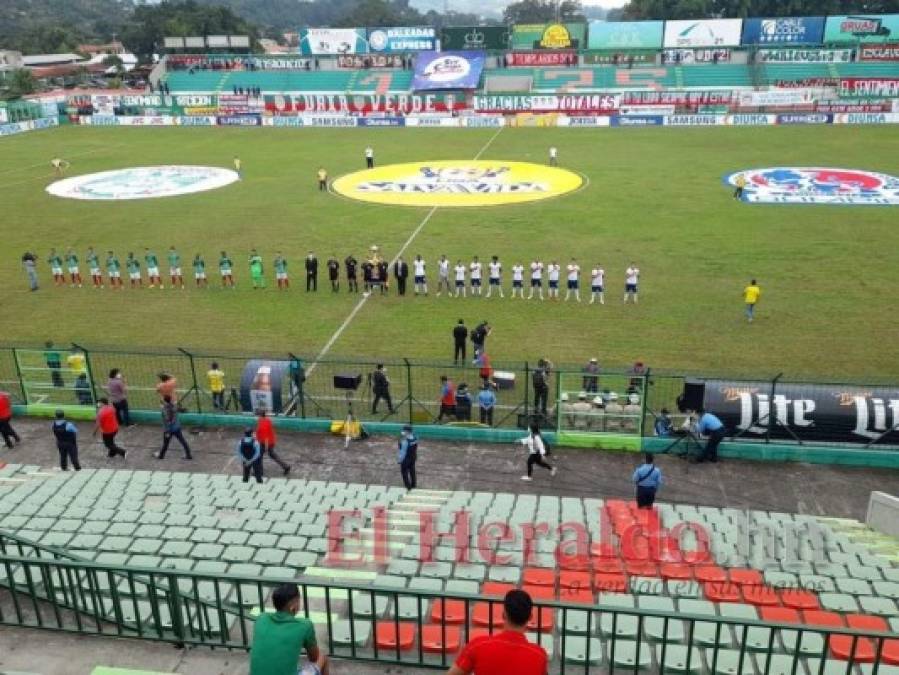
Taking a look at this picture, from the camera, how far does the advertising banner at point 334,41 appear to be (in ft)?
261

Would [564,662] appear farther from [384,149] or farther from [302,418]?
[384,149]

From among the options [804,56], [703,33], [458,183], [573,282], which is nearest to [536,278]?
[573,282]


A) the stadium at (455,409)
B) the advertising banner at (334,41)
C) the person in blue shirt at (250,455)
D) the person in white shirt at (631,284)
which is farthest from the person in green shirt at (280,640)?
the advertising banner at (334,41)

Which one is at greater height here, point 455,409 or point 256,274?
point 256,274

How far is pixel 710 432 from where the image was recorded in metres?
14.0

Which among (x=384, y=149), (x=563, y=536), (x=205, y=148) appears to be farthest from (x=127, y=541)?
(x=205, y=148)

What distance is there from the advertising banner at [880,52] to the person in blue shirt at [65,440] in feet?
252

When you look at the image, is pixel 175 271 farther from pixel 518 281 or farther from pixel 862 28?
pixel 862 28

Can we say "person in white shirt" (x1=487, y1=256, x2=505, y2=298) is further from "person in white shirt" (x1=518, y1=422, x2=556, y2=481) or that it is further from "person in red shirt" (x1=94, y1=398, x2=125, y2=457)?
"person in red shirt" (x1=94, y1=398, x2=125, y2=457)

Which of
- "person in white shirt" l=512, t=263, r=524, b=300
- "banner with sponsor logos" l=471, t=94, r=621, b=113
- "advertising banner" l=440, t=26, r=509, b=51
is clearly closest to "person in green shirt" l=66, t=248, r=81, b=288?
"person in white shirt" l=512, t=263, r=524, b=300

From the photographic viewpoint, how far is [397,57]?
3137 inches

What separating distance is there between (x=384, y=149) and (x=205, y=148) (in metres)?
14.0

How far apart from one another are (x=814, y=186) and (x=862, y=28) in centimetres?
4478

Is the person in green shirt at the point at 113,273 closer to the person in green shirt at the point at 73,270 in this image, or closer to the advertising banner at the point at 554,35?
the person in green shirt at the point at 73,270
